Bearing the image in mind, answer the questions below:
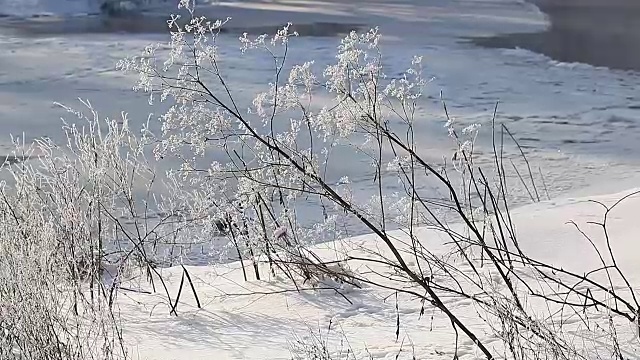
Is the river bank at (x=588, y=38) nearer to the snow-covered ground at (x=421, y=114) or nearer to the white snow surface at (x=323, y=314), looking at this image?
the snow-covered ground at (x=421, y=114)

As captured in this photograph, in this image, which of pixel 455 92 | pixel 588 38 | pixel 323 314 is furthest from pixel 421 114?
pixel 588 38

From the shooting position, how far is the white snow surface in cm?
325

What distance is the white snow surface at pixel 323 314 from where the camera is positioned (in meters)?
3.25

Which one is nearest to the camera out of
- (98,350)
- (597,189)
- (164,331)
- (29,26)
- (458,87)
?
(98,350)

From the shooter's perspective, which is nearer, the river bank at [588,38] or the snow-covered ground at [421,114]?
the snow-covered ground at [421,114]

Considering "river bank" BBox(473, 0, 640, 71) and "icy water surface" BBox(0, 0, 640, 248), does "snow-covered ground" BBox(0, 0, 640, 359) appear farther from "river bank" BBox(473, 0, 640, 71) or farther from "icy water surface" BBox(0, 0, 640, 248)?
"river bank" BBox(473, 0, 640, 71)

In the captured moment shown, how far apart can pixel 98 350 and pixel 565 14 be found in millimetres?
19817

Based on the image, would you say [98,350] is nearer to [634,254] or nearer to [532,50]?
[634,254]

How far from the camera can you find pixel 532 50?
1487 cm

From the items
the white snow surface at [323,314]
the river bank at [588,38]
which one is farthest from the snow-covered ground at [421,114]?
the river bank at [588,38]

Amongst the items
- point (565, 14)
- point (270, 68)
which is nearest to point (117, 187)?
point (270, 68)

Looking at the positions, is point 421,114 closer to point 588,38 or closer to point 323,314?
point 323,314

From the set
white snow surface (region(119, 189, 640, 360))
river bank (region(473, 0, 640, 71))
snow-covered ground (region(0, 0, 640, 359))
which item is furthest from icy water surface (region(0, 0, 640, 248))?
white snow surface (region(119, 189, 640, 360))

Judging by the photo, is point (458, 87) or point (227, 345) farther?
point (458, 87)
